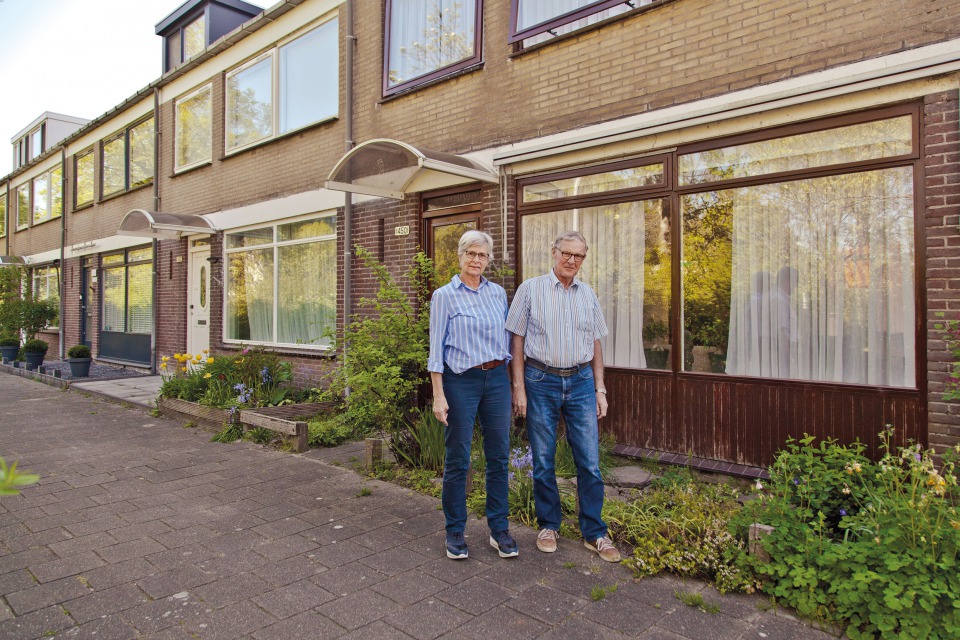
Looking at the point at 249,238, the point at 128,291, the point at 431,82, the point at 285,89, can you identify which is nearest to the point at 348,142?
the point at 431,82

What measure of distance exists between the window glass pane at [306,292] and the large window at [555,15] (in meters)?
4.02

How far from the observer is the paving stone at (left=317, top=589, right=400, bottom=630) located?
298 cm

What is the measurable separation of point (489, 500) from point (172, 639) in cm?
176

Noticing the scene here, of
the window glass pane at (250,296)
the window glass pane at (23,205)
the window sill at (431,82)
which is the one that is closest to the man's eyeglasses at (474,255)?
the window sill at (431,82)

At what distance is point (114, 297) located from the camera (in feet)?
48.8

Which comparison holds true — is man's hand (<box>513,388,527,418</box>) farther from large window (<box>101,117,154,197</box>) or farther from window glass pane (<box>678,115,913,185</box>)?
large window (<box>101,117,154,197</box>)

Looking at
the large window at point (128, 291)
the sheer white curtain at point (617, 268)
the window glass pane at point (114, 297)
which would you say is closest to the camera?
the sheer white curtain at point (617, 268)

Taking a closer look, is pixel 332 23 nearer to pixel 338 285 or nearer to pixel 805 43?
pixel 338 285

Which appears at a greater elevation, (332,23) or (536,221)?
(332,23)

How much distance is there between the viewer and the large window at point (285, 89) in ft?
29.9

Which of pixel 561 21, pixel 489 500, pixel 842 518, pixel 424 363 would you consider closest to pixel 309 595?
pixel 489 500

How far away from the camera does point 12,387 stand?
1184cm

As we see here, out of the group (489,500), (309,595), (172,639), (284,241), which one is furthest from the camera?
(284,241)

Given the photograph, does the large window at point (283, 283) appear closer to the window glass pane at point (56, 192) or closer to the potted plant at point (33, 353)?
the potted plant at point (33, 353)
